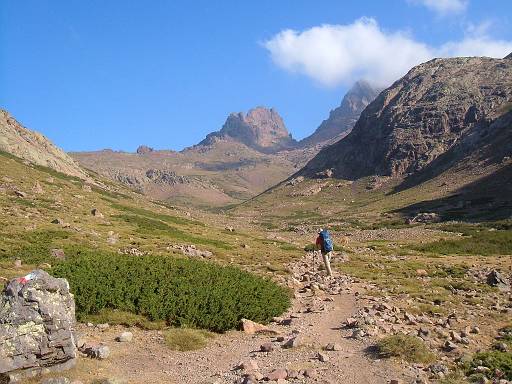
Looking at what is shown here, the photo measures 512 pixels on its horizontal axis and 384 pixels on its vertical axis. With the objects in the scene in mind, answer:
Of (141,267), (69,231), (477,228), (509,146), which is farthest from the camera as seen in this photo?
(509,146)

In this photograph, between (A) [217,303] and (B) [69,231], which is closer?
(A) [217,303]

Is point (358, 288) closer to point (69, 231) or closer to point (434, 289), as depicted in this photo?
point (434, 289)

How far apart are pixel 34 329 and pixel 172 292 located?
6.89 m

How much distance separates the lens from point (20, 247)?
25.1m

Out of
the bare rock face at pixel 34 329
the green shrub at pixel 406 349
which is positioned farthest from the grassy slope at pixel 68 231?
the green shrub at pixel 406 349

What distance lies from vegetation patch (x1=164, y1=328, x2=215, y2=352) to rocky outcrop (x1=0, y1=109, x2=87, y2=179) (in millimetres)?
71307

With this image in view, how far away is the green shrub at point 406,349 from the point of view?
1238 cm

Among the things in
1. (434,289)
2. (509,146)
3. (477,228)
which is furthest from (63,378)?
(509,146)

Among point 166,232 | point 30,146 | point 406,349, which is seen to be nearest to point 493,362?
point 406,349

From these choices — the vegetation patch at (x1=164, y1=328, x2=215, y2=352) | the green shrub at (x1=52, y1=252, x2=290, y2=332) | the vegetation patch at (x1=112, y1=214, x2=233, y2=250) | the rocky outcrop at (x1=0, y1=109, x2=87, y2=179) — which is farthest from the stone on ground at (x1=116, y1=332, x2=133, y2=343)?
the rocky outcrop at (x1=0, y1=109, x2=87, y2=179)

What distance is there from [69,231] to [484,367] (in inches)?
1141

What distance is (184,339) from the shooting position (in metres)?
14.0

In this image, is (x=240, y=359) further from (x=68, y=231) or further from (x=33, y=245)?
(x=68, y=231)

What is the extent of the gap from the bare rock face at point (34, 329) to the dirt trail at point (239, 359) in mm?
986
